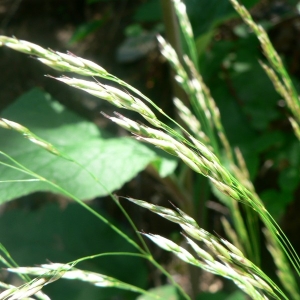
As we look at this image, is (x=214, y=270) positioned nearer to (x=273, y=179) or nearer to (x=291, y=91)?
(x=291, y=91)

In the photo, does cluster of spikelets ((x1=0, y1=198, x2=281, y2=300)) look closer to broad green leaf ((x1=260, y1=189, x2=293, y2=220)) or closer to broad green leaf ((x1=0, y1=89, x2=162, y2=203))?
broad green leaf ((x1=0, y1=89, x2=162, y2=203))

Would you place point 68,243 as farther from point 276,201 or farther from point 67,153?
point 276,201

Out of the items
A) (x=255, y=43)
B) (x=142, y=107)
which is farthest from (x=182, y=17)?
(x=255, y=43)

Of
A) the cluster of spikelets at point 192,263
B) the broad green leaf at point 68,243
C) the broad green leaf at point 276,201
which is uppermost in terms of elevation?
the cluster of spikelets at point 192,263

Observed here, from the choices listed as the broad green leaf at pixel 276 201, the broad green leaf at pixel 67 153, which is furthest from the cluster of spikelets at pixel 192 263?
the broad green leaf at pixel 276 201

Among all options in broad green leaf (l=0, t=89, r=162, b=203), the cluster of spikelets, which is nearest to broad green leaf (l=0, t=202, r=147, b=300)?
broad green leaf (l=0, t=89, r=162, b=203)

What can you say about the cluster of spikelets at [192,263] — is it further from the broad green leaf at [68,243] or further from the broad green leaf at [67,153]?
the broad green leaf at [68,243]
